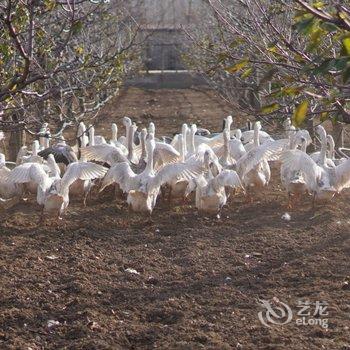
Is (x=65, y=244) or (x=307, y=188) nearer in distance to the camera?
(x=65, y=244)

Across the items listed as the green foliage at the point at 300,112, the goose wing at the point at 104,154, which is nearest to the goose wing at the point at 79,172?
the goose wing at the point at 104,154

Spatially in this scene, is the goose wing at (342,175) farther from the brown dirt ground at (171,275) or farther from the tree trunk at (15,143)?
the tree trunk at (15,143)

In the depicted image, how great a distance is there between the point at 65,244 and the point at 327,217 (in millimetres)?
3190

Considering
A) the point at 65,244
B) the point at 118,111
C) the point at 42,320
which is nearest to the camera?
the point at 42,320

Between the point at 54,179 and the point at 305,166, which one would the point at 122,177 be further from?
the point at 305,166

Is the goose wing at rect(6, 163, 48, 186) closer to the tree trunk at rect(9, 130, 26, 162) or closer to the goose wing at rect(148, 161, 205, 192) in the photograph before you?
the goose wing at rect(148, 161, 205, 192)

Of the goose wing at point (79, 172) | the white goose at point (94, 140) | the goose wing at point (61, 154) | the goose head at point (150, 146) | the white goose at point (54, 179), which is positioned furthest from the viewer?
the white goose at point (94, 140)

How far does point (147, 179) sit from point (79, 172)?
0.82 metres

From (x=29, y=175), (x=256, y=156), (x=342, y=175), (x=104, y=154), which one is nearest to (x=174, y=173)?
(x=256, y=156)

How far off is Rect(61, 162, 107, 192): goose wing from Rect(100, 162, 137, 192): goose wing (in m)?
0.16

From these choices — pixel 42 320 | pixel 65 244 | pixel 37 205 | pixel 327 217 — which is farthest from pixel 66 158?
pixel 42 320

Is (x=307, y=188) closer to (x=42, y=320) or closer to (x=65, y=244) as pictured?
(x=65, y=244)

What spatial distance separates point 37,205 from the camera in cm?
990

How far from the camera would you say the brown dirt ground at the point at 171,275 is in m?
5.65
